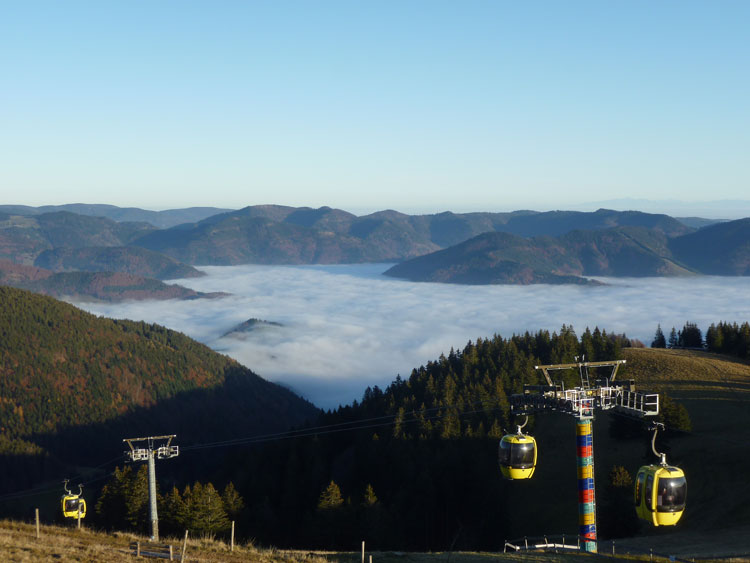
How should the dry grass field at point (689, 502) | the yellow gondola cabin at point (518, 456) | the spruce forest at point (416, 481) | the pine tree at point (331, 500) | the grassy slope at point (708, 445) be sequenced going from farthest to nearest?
the pine tree at point (331, 500) → the spruce forest at point (416, 481) → the grassy slope at point (708, 445) → the yellow gondola cabin at point (518, 456) → the dry grass field at point (689, 502)

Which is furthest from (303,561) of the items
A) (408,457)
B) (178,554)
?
(408,457)

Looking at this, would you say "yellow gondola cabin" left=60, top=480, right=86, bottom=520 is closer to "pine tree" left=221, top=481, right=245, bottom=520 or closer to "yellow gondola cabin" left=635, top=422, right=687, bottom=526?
"pine tree" left=221, top=481, right=245, bottom=520

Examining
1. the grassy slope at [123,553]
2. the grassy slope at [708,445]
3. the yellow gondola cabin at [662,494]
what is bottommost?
the grassy slope at [708,445]

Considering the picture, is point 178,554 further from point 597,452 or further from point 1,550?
point 597,452

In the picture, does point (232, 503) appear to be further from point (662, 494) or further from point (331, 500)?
point (662, 494)

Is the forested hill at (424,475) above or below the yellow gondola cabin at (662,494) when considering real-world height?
below

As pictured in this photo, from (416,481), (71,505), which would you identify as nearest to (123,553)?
(71,505)

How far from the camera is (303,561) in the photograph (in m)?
39.6

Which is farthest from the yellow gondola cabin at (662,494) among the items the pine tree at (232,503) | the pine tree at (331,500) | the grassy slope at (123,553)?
the pine tree at (232,503)

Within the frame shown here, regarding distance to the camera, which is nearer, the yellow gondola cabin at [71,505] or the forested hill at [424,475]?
the yellow gondola cabin at [71,505]

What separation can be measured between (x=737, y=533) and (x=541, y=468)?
29.6m

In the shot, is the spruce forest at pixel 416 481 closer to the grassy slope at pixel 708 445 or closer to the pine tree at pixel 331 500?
the pine tree at pixel 331 500

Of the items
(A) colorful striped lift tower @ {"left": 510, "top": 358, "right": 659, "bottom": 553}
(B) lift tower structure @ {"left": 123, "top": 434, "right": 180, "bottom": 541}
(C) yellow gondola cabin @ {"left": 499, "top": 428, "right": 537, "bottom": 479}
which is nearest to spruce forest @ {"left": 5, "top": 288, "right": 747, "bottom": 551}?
(B) lift tower structure @ {"left": 123, "top": 434, "right": 180, "bottom": 541}

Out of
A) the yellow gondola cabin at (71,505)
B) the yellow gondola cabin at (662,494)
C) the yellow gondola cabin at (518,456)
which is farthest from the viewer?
the yellow gondola cabin at (71,505)
